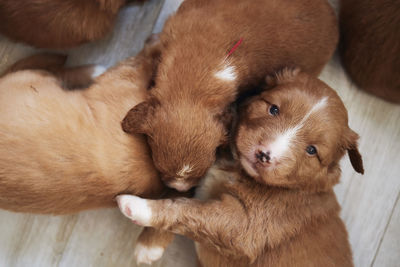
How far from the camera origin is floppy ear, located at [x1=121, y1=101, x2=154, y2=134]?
2.09 meters

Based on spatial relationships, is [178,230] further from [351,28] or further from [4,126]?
[351,28]

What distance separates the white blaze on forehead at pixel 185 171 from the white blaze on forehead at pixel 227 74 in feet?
1.88

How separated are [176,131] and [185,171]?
261 mm

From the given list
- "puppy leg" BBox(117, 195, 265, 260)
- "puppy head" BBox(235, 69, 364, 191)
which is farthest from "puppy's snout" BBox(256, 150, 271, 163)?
"puppy leg" BBox(117, 195, 265, 260)

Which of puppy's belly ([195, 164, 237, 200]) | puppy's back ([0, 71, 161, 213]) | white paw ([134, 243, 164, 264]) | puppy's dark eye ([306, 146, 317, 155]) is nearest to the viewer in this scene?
puppy's back ([0, 71, 161, 213])

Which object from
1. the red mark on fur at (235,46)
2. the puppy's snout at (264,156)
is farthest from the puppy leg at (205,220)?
the red mark on fur at (235,46)

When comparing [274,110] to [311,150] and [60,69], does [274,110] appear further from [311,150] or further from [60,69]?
[60,69]

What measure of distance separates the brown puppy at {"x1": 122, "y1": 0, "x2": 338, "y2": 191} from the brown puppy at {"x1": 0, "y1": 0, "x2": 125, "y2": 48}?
0.54 m

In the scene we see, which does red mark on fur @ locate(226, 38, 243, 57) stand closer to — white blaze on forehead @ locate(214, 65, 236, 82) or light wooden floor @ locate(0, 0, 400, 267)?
white blaze on forehead @ locate(214, 65, 236, 82)

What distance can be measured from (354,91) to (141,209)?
2.04 metres

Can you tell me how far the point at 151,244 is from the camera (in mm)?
2545

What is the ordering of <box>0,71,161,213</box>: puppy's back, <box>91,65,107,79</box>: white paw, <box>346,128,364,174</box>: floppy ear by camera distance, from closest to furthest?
<box>0,71,161,213</box>: puppy's back < <box>346,128,364,174</box>: floppy ear < <box>91,65,107,79</box>: white paw

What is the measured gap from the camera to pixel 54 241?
9.03ft

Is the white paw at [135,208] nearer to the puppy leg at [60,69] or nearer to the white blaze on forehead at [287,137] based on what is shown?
the white blaze on forehead at [287,137]
